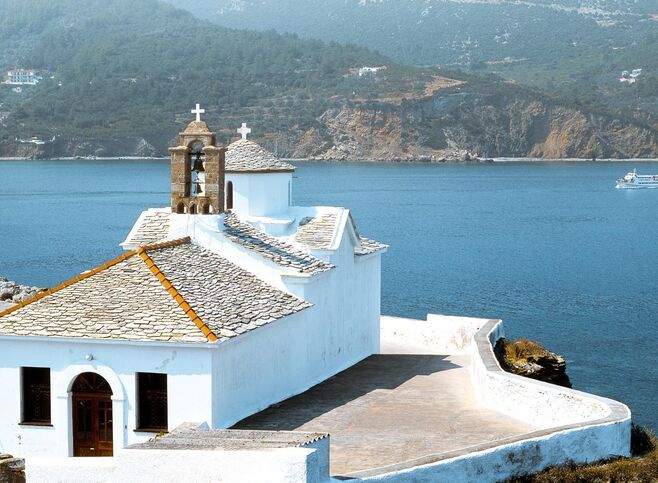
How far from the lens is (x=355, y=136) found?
199 meters

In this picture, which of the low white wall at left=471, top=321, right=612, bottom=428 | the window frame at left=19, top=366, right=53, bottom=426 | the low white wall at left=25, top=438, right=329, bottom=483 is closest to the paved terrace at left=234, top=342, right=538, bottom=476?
the low white wall at left=471, top=321, right=612, bottom=428

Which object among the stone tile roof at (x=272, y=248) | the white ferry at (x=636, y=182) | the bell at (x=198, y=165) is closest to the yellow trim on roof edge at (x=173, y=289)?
the stone tile roof at (x=272, y=248)

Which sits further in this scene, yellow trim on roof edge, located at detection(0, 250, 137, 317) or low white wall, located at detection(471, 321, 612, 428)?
yellow trim on roof edge, located at detection(0, 250, 137, 317)

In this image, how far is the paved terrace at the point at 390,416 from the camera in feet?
50.6

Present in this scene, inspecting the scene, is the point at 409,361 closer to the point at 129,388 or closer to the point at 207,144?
the point at 207,144

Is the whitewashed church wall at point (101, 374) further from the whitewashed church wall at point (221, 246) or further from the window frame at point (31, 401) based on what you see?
the whitewashed church wall at point (221, 246)

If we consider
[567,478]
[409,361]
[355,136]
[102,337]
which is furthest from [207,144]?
[355,136]

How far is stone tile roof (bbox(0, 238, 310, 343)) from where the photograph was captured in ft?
52.4

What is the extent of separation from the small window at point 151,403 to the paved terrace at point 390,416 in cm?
125

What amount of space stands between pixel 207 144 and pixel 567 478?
7.80 m

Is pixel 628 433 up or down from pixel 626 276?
up

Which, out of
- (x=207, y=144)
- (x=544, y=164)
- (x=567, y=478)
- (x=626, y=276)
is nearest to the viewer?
(x=567, y=478)

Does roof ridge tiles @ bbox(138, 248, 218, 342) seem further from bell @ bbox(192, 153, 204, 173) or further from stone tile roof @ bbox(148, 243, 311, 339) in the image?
bell @ bbox(192, 153, 204, 173)

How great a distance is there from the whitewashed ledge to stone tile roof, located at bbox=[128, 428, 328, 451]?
2.74 feet
